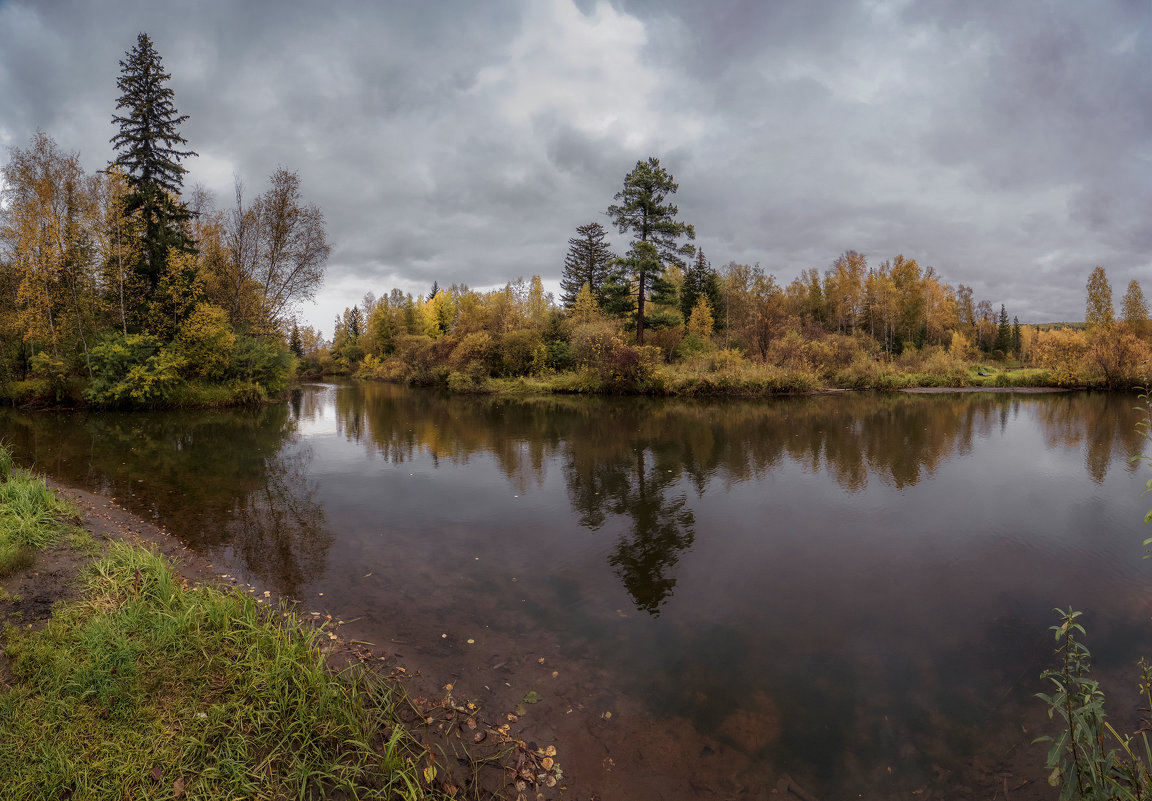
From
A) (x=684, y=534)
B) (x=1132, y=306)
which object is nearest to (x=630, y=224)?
(x=684, y=534)

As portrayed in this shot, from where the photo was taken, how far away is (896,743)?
4.00m

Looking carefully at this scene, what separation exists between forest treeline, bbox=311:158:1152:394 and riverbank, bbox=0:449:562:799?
28317mm

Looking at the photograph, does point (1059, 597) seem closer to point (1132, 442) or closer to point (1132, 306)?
point (1132, 442)

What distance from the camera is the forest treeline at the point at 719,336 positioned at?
33.1 metres

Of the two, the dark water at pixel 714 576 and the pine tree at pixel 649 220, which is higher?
the pine tree at pixel 649 220

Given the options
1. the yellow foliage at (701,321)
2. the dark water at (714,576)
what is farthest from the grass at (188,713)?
the yellow foliage at (701,321)

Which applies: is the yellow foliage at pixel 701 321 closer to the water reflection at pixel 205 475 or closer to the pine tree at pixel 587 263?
the pine tree at pixel 587 263

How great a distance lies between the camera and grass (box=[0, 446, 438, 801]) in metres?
2.96

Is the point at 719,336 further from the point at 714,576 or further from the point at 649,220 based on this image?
the point at 714,576

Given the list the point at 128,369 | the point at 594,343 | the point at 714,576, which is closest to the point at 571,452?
the point at 714,576

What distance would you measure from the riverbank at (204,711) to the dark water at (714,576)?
1.88ft

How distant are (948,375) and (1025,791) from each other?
45.4m

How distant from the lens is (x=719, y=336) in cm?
5122

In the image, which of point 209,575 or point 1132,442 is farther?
point 1132,442
